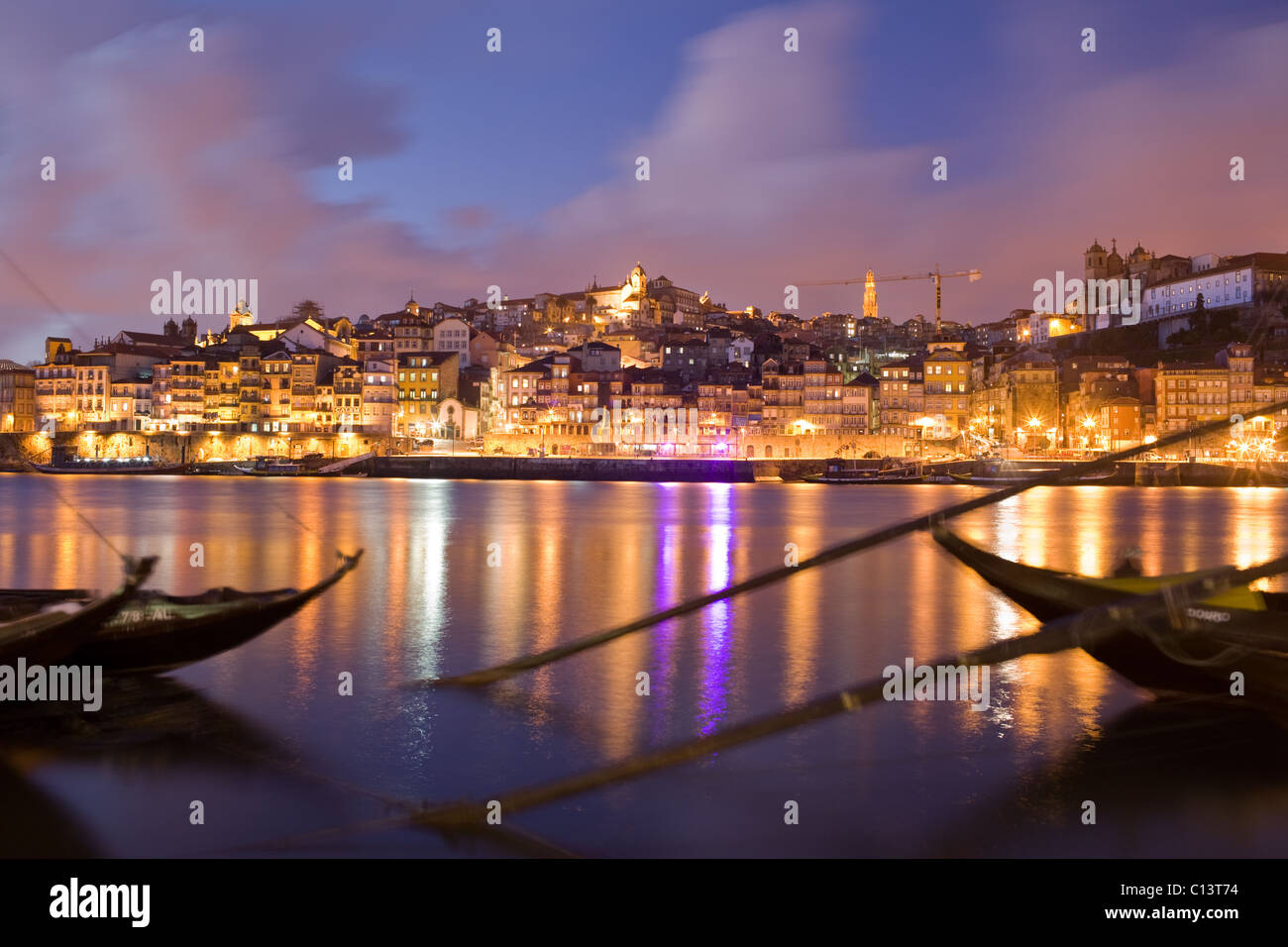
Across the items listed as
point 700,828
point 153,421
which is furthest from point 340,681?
point 153,421

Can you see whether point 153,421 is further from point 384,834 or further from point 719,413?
point 384,834

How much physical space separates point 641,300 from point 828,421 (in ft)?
182

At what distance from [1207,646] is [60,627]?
9.93m

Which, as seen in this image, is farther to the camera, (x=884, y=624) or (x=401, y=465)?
(x=401, y=465)

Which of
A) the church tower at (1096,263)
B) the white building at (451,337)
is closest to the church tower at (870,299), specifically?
the church tower at (1096,263)

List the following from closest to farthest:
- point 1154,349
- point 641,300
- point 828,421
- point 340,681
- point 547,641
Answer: point 340,681
point 547,641
point 828,421
point 1154,349
point 641,300

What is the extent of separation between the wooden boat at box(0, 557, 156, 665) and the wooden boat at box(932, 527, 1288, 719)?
7.46 meters

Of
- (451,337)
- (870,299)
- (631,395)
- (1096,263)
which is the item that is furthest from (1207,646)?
(870,299)

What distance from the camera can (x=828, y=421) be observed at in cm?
8175

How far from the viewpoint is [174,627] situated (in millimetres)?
9414

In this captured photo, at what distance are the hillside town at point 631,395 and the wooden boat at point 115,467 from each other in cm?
167

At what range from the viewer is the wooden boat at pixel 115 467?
250 ft

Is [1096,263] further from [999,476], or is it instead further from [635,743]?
[635,743]

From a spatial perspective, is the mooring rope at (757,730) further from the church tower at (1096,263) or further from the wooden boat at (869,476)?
the church tower at (1096,263)
